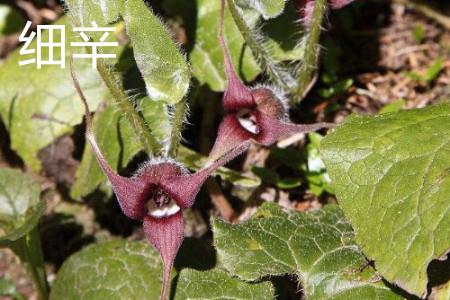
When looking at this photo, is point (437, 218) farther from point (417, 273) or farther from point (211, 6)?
point (211, 6)

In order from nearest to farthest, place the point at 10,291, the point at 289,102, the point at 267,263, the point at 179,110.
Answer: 1. the point at 267,263
2. the point at 179,110
3. the point at 10,291
4. the point at 289,102

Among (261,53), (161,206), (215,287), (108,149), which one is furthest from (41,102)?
(215,287)

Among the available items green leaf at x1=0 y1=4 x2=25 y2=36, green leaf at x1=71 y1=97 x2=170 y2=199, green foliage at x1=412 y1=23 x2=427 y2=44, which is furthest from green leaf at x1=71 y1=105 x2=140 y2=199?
green foliage at x1=412 y1=23 x2=427 y2=44

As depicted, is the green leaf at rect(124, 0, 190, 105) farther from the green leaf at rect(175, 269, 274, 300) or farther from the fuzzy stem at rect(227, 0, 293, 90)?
the green leaf at rect(175, 269, 274, 300)

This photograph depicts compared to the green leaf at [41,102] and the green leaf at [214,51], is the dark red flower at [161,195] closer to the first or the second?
the green leaf at [214,51]

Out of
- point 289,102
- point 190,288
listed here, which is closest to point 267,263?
point 190,288

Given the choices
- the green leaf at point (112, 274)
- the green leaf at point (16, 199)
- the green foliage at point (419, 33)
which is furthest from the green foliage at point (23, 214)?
the green foliage at point (419, 33)
